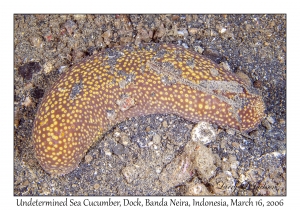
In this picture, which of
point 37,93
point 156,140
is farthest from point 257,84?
point 37,93

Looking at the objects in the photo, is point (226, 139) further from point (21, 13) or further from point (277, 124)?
point (21, 13)

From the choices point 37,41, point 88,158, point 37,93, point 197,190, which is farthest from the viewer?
point 37,41

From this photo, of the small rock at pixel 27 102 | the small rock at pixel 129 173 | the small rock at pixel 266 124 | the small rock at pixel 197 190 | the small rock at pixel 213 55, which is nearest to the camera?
the small rock at pixel 197 190

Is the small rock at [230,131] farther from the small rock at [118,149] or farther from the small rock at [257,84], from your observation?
the small rock at [118,149]

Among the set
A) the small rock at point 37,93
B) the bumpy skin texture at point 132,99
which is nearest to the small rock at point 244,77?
the bumpy skin texture at point 132,99

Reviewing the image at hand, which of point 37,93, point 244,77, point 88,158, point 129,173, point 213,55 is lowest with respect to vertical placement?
point 129,173

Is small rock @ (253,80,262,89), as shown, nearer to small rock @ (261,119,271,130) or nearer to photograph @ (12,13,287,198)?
photograph @ (12,13,287,198)

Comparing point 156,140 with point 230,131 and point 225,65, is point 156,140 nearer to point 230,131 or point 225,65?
point 230,131

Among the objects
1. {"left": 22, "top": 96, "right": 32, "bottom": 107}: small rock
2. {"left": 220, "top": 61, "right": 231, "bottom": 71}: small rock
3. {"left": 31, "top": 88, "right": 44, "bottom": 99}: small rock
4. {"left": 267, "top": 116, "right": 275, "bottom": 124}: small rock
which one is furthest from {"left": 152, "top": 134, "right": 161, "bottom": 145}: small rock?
{"left": 22, "top": 96, "right": 32, "bottom": 107}: small rock

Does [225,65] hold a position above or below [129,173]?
above
